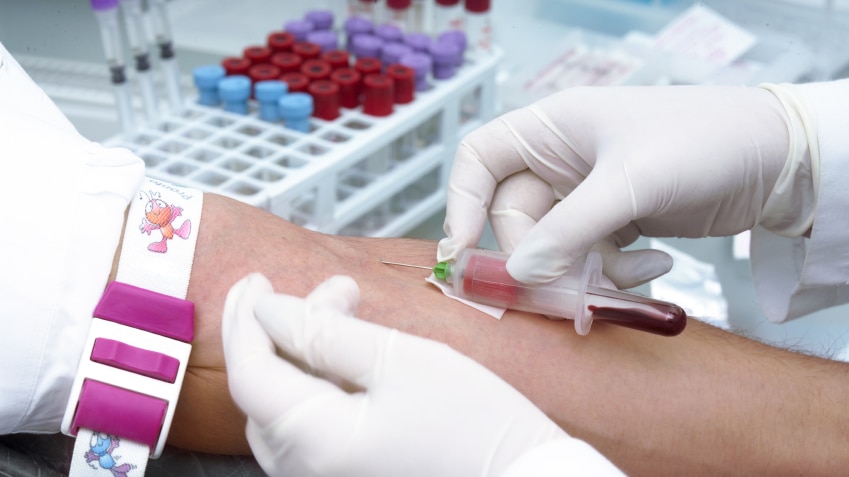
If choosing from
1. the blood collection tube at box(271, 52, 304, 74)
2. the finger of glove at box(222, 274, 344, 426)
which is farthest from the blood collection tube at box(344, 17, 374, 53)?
the finger of glove at box(222, 274, 344, 426)

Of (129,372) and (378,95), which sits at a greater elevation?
(129,372)

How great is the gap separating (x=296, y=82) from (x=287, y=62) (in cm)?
10

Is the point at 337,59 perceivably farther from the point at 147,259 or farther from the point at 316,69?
the point at 147,259

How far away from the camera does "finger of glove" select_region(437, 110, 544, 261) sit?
3.88 ft

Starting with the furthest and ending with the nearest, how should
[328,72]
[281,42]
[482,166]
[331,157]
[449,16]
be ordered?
1. [449,16]
2. [281,42]
3. [328,72]
4. [331,157]
5. [482,166]

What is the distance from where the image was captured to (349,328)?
2.71ft

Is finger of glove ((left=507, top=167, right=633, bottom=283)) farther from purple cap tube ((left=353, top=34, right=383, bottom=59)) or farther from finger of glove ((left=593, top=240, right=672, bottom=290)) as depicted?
purple cap tube ((left=353, top=34, right=383, bottom=59))

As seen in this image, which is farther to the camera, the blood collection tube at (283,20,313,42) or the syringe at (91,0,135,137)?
the blood collection tube at (283,20,313,42)

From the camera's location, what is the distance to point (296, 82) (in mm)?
1923

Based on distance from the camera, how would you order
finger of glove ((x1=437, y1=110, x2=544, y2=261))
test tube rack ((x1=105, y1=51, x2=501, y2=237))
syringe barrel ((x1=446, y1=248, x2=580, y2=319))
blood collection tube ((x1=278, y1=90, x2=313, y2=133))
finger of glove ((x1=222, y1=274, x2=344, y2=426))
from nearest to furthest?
finger of glove ((x1=222, y1=274, x2=344, y2=426)) < syringe barrel ((x1=446, y1=248, x2=580, y2=319)) < finger of glove ((x1=437, y1=110, x2=544, y2=261)) < test tube rack ((x1=105, y1=51, x2=501, y2=237)) < blood collection tube ((x1=278, y1=90, x2=313, y2=133))

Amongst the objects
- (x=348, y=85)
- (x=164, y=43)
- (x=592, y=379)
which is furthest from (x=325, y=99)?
(x=592, y=379)

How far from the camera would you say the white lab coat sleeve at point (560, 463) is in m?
0.82

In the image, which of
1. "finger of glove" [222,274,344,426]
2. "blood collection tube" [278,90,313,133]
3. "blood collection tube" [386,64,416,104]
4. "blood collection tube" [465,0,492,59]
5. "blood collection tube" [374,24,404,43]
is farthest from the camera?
"blood collection tube" [465,0,492,59]

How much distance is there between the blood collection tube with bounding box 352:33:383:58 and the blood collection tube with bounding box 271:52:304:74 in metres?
0.16
